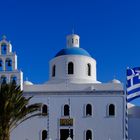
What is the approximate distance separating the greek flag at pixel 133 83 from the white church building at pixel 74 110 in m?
7.81

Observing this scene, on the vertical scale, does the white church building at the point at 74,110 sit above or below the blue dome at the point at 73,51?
below

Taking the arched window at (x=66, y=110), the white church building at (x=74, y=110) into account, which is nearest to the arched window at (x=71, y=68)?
the white church building at (x=74, y=110)

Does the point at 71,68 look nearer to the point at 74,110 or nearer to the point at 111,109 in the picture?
the point at 74,110

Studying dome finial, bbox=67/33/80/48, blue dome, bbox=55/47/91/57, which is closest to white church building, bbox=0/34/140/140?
blue dome, bbox=55/47/91/57

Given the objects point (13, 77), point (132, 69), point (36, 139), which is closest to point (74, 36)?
point (13, 77)

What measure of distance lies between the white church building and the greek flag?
7805 millimetres

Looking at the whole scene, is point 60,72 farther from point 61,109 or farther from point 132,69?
point 132,69

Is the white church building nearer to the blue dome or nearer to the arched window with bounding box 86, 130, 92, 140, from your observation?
the arched window with bounding box 86, 130, 92, 140

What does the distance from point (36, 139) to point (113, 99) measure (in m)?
7.68

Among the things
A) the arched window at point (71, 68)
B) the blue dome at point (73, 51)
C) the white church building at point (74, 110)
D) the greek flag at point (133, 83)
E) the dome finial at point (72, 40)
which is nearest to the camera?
the greek flag at point (133, 83)

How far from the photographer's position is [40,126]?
38.1 meters

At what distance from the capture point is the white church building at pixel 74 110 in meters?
37.4

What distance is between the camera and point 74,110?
3781cm

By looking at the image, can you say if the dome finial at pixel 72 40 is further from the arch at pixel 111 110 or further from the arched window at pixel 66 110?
the arch at pixel 111 110
